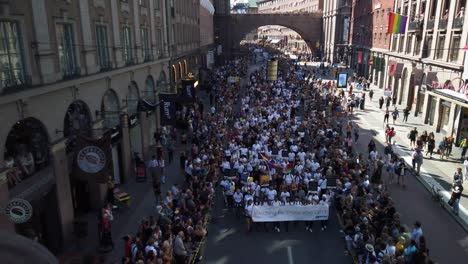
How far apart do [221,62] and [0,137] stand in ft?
220

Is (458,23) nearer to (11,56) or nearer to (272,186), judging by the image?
(272,186)

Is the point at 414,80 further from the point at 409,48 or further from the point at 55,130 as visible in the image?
the point at 55,130

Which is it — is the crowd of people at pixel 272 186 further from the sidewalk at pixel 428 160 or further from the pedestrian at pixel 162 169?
the sidewalk at pixel 428 160

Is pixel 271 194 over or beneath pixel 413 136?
over

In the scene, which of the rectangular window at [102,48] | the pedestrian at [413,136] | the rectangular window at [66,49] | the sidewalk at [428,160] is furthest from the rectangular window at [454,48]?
the rectangular window at [66,49]

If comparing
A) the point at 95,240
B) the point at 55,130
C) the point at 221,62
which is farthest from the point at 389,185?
the point at 221,62

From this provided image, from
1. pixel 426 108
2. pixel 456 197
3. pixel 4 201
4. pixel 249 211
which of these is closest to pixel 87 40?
pixel 4 201

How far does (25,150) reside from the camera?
1191 cm

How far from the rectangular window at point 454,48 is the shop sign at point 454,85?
69.9 inches

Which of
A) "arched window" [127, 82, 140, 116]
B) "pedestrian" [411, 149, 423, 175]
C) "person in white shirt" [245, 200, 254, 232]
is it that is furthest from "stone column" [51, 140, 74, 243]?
"pedestrian" [411, 149, 423, 175]

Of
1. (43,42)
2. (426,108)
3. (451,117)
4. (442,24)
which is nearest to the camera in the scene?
(43,42)

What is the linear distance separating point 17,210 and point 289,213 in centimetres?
915

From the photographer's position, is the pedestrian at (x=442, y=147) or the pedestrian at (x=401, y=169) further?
the pedestrian at (x=442, y=147)

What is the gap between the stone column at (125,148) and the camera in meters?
19.3
